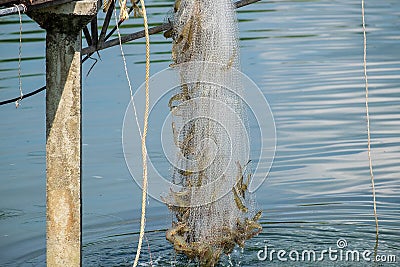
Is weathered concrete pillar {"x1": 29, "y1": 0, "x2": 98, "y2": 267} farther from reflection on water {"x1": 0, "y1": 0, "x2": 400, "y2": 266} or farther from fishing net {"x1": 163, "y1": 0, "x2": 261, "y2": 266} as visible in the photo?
reflection on water {"x1": 0, "y1": 0, "x2": 400, "y2": 266}

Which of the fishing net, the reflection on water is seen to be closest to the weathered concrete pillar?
the fishing net

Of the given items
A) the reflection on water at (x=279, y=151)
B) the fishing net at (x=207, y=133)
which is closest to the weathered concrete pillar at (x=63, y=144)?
the fishing net at (x=207, y=133)

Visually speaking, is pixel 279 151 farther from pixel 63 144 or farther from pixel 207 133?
pixel 63 144

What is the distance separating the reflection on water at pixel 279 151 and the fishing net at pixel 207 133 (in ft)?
2.76

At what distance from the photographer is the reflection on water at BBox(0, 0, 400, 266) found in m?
7.58

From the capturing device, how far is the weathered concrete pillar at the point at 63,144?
5422mm

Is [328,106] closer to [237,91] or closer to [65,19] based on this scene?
[237,91]

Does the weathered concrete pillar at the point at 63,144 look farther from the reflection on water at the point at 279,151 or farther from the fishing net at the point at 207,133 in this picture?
the reflection on water at the point at 279,151

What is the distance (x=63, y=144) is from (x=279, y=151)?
479 cm

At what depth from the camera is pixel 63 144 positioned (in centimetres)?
548

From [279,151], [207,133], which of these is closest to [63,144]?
[207,133]

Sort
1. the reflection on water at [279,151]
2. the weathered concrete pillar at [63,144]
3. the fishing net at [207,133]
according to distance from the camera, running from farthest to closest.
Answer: the reflection on water at [279,151] < the fishing net at [207,133] < the weathered concrete pillar at [63,144]

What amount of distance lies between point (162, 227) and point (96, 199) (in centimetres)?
113

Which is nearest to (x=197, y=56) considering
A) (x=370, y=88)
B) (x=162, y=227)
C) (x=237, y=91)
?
(x=237, y=91)
